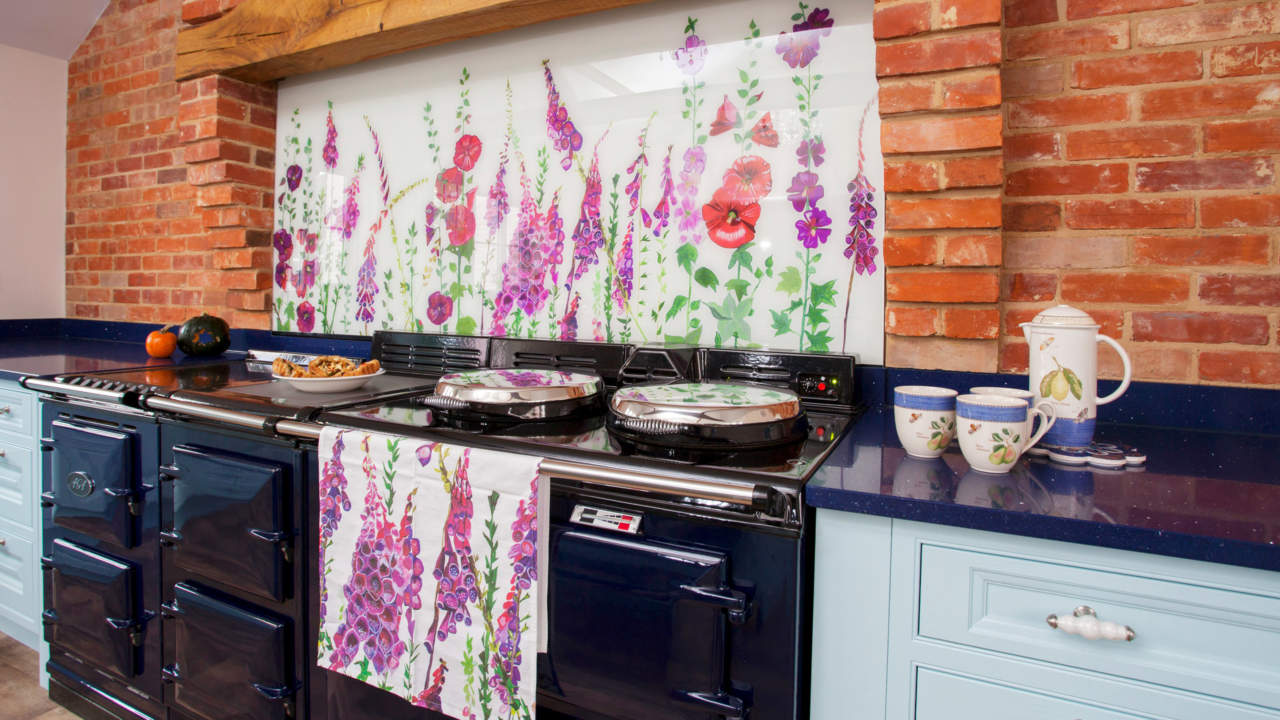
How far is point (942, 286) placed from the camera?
1.43m

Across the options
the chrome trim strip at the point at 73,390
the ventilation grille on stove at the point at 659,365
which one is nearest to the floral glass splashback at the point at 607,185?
the ventilation grille on stove at the point at 659,365

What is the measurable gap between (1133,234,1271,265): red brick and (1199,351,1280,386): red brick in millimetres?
179

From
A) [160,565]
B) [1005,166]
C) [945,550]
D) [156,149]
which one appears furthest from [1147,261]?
[156,149]

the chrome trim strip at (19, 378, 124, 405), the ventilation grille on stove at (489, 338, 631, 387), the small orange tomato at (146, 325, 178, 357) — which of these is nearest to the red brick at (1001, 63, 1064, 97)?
the ventilation grille on stove at (489, 338, 631, 387)

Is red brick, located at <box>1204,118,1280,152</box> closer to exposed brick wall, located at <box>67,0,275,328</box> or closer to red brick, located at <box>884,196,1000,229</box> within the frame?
red brick, located at <box>884,196,1000,229</box>

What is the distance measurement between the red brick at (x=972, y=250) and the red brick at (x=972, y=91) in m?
0.26

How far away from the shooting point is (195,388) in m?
1.70

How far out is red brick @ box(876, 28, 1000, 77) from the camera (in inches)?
52.2

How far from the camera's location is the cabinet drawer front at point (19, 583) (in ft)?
7.00

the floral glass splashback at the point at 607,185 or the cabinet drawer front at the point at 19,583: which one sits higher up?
the floral glass splashback at the point at 607,185

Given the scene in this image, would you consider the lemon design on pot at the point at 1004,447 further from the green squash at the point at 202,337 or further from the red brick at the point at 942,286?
the green squash at the point at 202,337

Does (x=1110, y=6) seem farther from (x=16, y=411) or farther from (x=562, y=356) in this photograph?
(x=16, y=411)

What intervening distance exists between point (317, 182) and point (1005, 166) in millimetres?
2275

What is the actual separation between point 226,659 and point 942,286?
5.98ft
